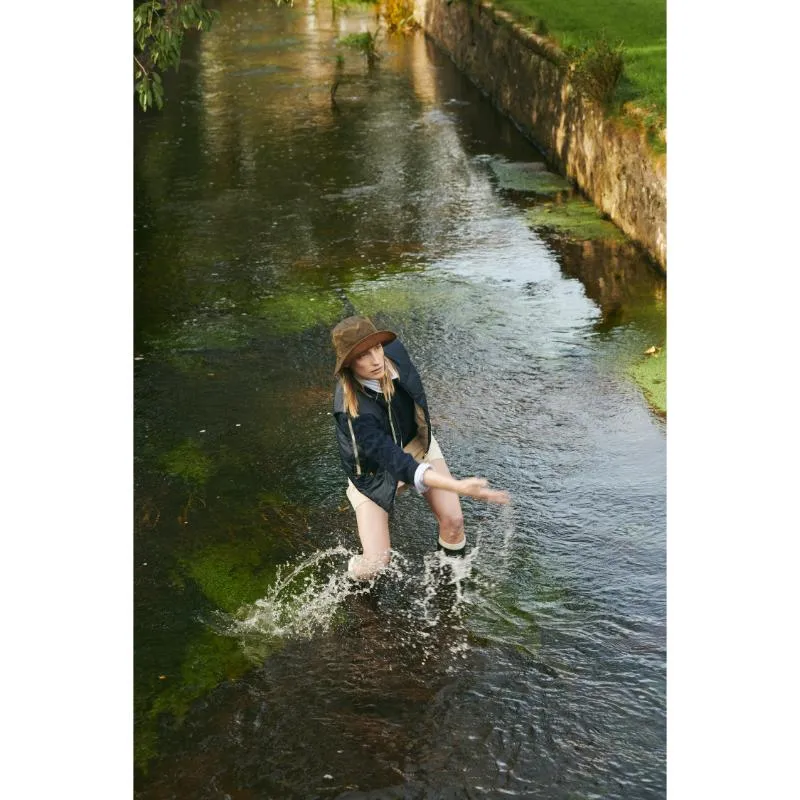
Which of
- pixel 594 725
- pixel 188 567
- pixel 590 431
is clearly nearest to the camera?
pixel 594 725

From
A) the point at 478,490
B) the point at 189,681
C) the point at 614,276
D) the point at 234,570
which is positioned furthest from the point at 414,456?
the point at 614,276

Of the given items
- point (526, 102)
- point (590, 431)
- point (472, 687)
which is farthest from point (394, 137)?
point (472, 687)

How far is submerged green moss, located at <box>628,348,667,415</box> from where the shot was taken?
25.9 ft

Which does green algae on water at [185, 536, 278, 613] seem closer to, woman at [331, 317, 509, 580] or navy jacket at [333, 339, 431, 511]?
woman at [331, 317, 509, 580]

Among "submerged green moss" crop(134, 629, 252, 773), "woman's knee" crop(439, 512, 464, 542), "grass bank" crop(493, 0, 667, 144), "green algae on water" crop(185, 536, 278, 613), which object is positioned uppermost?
"grass bank" crop(493, 0, 667, 144)

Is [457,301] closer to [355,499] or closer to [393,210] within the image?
[393,210]

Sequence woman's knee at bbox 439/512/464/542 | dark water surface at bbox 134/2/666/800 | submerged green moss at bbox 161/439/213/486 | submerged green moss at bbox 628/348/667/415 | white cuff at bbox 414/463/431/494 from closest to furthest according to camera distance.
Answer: dark water surface at bbox 134/2/666/800
white cuff at bbox 414/463/431/494
woman's knee at bbox 439/512/464/542
submerged green moss at bbox 161/439/213/486
submerged green moss at bbox 628/348/667/415

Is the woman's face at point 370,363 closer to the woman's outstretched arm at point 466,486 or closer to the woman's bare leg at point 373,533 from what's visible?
the woman's outstretched arm at point 466,486

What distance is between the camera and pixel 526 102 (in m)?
15.6

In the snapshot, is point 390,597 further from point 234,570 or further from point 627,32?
point 627,32

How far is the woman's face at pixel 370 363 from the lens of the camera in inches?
209

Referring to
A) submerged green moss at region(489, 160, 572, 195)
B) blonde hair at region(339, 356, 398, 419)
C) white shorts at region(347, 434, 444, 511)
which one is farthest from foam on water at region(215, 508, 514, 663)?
submerged green moss at region(489, 160, 572, 195)

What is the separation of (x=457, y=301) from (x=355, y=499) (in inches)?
174

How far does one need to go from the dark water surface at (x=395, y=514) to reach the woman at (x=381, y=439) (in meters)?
0.38
